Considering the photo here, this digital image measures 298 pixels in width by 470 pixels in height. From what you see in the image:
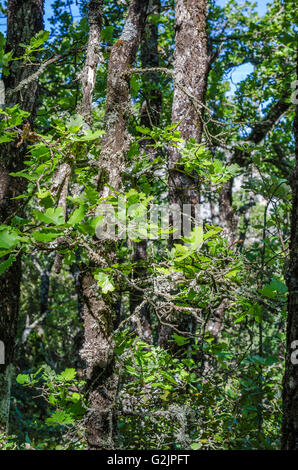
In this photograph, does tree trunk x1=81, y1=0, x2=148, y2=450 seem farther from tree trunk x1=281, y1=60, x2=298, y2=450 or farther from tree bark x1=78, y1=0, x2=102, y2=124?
tree trunk x1=281, y1=60, x2=298, y2=450

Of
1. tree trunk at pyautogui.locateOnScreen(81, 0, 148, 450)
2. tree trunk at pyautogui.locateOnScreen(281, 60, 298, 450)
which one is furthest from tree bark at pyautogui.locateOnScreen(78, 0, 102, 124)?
tree trunk at pyautogui.locateOnScreen(281, 60, 298, 450)

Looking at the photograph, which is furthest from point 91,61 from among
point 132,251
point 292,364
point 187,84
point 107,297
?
point 292,364

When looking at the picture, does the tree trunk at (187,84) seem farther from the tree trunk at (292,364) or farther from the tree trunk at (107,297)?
the tree trunk at (292,364)

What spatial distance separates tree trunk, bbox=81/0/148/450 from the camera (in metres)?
2.30

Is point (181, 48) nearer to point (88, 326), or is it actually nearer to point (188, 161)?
point (188, 161)

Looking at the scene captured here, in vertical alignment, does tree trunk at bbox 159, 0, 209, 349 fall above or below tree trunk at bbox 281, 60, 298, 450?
above

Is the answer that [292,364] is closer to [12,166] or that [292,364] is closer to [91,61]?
[91,61]

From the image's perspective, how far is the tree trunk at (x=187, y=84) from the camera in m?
3.41

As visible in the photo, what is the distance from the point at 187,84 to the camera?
3.49 meters

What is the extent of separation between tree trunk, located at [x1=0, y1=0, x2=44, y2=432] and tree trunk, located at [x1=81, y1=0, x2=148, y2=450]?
1.24m

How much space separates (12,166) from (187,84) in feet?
6.51

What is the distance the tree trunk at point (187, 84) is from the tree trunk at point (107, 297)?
82cm
